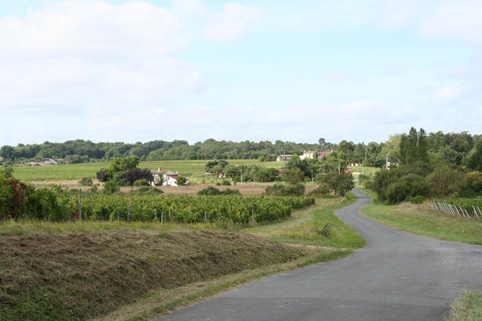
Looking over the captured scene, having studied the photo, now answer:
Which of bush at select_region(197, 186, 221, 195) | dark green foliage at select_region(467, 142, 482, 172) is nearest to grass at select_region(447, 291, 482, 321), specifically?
bush at select_region(197, 186, 221, 195)

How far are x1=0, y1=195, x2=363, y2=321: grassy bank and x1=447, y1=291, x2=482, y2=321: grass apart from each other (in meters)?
5.13

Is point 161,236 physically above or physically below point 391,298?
above

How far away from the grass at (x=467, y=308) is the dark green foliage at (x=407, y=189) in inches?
2620

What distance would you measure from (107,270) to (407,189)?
7041 centimetres

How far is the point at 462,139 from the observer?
15000cm

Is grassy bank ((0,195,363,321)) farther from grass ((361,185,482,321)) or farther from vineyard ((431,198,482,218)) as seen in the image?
vineyard ((431,198,482,218))

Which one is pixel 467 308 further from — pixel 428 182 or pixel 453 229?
pixel 428 182

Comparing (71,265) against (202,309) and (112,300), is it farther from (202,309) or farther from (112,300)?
(202,309)

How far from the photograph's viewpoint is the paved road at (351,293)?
8766mm

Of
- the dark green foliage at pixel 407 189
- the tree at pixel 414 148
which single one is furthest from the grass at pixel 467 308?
the tree at pixel 414 148

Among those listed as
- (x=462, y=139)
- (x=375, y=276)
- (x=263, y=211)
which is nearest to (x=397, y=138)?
(x=462, y=139)

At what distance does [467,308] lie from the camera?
8766mm

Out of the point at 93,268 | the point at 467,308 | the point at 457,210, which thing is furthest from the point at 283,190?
the point at 467,308

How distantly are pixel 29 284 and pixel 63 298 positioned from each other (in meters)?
0.63
